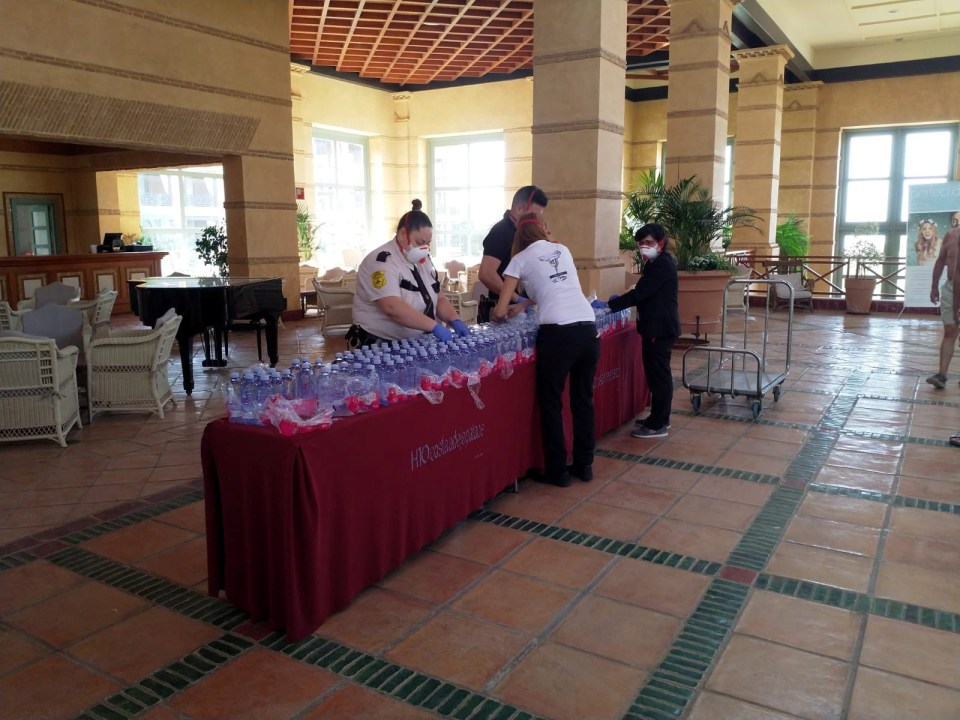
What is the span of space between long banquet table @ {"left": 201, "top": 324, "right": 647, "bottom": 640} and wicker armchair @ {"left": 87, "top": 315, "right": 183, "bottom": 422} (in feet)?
10.8

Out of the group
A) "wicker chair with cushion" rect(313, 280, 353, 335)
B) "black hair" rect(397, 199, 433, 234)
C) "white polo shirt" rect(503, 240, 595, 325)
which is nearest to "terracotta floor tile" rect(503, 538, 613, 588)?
"white polo shirt" rect(503, 240, 595, 325)

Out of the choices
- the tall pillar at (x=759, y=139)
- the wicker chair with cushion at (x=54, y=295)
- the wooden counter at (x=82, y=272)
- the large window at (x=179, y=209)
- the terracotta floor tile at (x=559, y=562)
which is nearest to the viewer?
the terracotta floor tile at (x=559, y=562)

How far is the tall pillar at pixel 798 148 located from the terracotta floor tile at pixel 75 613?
1820 cm

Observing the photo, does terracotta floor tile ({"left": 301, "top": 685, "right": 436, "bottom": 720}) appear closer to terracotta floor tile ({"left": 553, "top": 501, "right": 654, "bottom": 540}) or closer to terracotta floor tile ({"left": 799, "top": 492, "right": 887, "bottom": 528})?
terracotta floor tile ({"left": 553, "top": 501, "right": 654, "bottom": 540})

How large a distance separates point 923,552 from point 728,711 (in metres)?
1.67

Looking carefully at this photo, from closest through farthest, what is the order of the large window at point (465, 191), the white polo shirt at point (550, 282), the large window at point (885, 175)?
the white polo shirt at point (550, 282) → the large window at point (885, 175) → the large window at point (465, 191)

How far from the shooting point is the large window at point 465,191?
18.8 meters

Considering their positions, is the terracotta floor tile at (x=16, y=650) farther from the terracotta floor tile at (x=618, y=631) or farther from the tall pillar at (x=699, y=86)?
the tall pillar at (x=699, y=86)

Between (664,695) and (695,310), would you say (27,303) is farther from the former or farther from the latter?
(664,695)

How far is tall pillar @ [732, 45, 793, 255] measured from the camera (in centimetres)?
1459

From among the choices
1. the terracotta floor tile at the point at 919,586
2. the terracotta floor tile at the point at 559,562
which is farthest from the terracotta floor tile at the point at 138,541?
the terracotta floor tile at the point at 919,586

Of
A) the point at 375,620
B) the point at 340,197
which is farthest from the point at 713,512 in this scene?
the point at 340,197

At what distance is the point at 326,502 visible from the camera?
2729 millimetres

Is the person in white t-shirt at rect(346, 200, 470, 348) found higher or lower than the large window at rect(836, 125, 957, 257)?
lower
